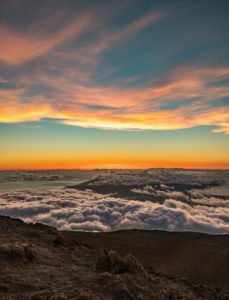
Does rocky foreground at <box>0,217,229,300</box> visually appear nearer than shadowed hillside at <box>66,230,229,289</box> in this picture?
Yes

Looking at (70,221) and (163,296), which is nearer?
(163,296)

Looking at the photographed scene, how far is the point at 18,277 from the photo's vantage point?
8.27m

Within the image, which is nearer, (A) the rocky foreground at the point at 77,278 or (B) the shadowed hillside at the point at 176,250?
(A) the rocky foreground at the point at 77,278

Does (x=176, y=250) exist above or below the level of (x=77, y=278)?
below

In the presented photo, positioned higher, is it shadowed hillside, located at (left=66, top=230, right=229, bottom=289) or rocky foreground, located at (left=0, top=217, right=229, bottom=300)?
rocky foreground, located at (left=0, top=217, right=229, bottom=300)

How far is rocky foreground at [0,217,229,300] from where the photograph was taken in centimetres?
736

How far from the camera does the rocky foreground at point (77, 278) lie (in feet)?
24.2

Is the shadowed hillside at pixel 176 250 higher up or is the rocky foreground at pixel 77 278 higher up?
the rocky foreground at pixel 77 278

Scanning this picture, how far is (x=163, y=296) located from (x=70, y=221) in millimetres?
89502

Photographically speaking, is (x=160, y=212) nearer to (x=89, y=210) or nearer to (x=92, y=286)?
(x=89, y=210)

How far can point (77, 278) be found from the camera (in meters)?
9.29

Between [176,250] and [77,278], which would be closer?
[77,278]

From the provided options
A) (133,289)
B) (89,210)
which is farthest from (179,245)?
(89,210)

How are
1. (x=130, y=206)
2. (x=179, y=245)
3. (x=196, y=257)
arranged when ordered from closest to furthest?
(x=196, y=257), (x=179, y=245), (x=130, y=206)
